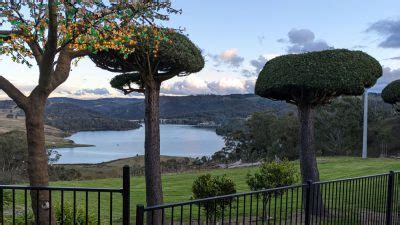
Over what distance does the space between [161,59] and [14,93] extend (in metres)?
3.30

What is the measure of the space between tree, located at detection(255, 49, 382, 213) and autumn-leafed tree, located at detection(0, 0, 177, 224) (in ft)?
14.7

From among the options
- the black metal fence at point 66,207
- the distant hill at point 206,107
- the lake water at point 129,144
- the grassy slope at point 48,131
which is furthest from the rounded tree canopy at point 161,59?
the distant hill at point 206,107

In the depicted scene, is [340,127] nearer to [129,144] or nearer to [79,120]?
[129,144]

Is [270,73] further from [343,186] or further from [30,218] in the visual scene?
[30,218]

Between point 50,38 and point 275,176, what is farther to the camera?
point 275,176

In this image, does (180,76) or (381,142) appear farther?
(381,142)

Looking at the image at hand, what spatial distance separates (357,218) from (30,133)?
216 inches

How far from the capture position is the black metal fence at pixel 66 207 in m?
4.01

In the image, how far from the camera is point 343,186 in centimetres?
637

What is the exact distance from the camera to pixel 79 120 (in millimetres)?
174375

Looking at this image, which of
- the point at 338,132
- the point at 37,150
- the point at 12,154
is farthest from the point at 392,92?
the point at 12,154

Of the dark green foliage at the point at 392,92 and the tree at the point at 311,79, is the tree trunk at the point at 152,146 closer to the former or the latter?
the tree at the point at 311,79

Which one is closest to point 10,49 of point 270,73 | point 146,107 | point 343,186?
point 146,107

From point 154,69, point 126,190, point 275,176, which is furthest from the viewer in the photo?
point 275,176
